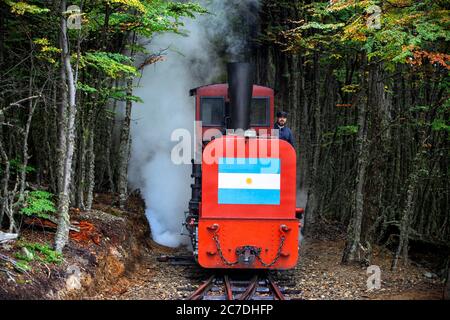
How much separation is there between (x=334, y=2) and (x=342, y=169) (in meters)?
11.7

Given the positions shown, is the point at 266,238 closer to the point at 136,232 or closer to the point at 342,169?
the point at 136,232

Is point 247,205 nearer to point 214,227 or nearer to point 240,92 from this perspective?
point 214,227

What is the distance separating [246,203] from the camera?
9.53 meters

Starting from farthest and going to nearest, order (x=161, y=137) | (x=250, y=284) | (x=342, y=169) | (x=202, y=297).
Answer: (x=342, y=169)
(x=161, y=137)
(x=250, y=284)
(x=202, y=297)

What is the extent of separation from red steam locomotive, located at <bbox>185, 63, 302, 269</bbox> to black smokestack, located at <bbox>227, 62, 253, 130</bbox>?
2 cm

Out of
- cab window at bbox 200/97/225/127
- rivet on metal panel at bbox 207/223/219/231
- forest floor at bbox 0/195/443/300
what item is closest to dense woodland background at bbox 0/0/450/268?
forest floor at bbox 0/195/443/300

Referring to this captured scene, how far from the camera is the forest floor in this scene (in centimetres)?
729

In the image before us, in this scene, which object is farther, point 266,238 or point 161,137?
point 161,137

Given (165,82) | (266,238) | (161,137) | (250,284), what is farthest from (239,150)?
(165,82)

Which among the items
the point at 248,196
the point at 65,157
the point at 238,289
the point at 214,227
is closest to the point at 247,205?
the point at 248,196

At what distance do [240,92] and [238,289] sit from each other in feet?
10.8

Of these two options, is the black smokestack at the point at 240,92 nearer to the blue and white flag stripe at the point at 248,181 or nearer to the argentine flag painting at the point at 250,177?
the argentine flag painting at the point at 250,177

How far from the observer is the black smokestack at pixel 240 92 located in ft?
32.4

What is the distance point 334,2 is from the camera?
9.22 meters
